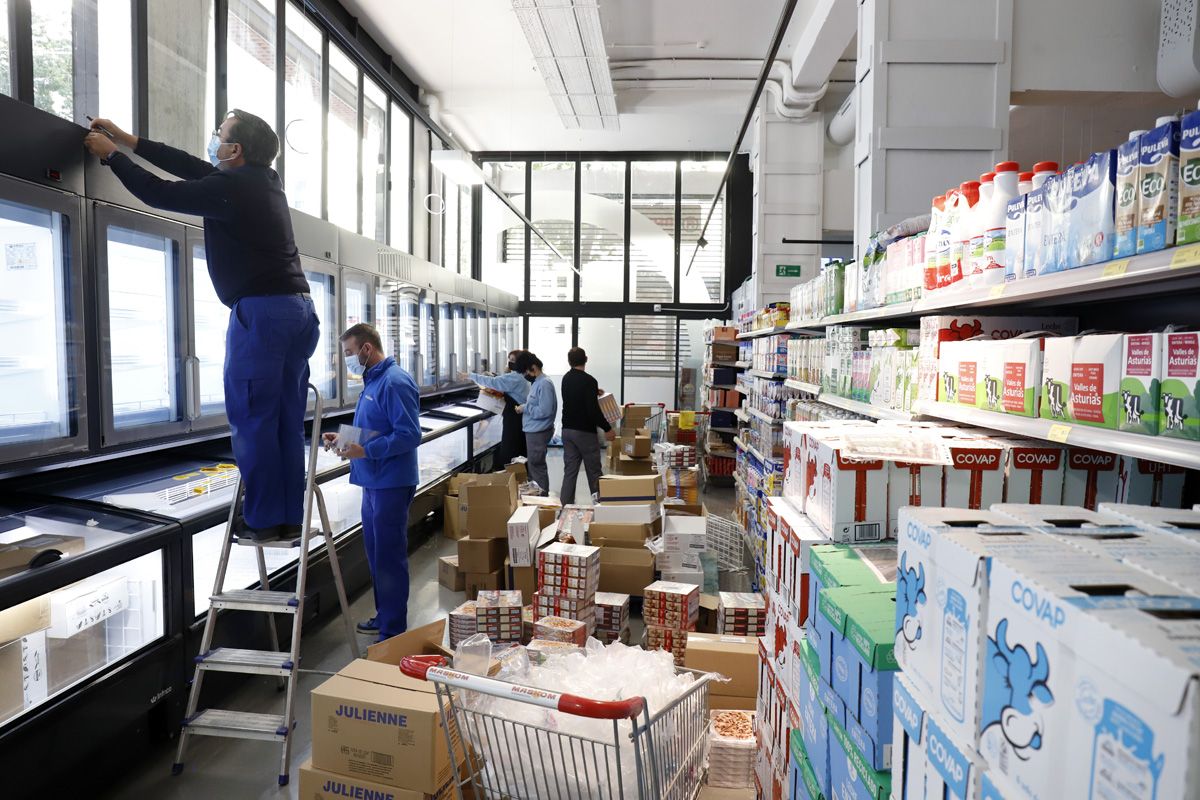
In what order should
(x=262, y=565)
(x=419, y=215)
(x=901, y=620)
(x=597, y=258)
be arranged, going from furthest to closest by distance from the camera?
(x=597, y=258), (x=419, y=215), (x=262, y=565), (x=901, y=620)

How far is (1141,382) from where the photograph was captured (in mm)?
1525

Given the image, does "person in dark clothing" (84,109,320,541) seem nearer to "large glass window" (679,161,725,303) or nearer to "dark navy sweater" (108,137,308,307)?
"dark navy sweater" (108,137,308,307)

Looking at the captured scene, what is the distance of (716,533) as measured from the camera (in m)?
6.19

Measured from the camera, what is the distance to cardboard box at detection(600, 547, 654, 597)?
489 centimetres

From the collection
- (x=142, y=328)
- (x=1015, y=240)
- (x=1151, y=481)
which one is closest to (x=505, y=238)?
(x=142, y=328)

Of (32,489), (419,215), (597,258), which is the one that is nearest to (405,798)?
(32,489)

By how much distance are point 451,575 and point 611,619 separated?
157cm

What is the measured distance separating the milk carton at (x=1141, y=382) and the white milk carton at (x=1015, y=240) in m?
0.46

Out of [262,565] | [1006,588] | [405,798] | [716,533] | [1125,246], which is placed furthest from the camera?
[716,533]

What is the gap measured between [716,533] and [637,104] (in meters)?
7.05

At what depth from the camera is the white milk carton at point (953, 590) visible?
1006 mm

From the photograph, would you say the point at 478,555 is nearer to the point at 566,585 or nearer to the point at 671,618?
the point at 566,585

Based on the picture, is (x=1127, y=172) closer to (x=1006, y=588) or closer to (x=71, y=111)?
(x=1006, y=588)

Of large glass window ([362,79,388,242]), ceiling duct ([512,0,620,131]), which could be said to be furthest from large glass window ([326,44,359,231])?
ceiling duct ([512,0,620,131])
